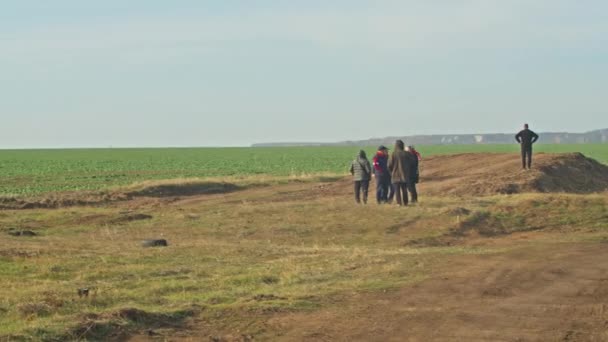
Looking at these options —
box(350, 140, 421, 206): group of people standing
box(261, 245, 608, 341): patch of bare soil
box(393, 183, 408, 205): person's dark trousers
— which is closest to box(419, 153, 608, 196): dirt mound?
box(350, 140, 421, 206): group of people standing

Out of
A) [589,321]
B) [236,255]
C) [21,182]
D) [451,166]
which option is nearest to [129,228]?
[236,255]

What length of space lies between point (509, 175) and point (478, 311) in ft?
70.1

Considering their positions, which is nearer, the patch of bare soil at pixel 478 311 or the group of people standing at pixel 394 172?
the patch of bare soil at pixel 478 311

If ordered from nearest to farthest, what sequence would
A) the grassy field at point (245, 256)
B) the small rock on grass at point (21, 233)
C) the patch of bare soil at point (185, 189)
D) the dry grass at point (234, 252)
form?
the grassy field at point (245, 256) → the dry grass at point (234, 252) → the small rock on grass at point (21, 233) → the patch of bare soil at point (185, 189)

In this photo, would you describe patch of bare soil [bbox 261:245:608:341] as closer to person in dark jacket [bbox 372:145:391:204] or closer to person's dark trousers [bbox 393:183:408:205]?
person's dark trousers [bbox 393:183:408:205]

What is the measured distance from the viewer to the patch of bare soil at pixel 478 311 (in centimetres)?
958

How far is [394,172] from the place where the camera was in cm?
2478

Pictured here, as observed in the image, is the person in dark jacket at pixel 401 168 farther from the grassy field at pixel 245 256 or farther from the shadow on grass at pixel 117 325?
the shadow on grass at pixel 117 325

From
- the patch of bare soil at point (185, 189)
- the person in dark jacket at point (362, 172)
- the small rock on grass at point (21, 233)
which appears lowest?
the small rock on grass at point (21, 233)

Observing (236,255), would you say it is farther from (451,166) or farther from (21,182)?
(21,182)

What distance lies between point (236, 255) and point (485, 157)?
2554 centimetres

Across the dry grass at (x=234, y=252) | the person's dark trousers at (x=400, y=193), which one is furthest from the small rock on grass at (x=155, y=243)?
the person's dark trousers at (x=400, y=193)

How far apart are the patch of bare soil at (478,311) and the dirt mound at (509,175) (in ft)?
50.3

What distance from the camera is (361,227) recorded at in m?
22.3
